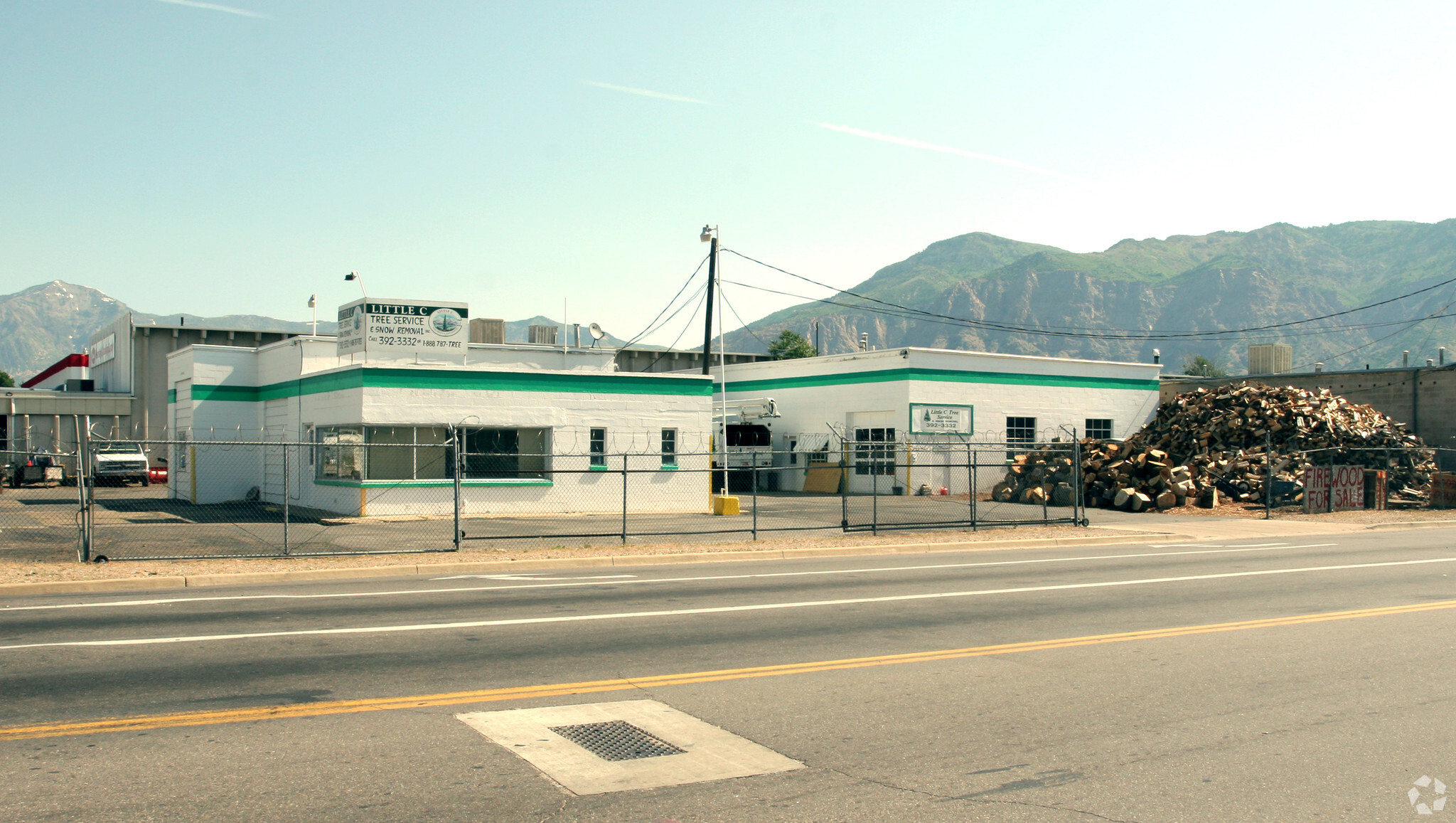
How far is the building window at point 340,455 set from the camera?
2652 cm

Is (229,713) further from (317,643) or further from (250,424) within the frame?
(250,424)

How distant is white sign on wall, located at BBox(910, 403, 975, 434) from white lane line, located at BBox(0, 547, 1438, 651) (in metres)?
21.3

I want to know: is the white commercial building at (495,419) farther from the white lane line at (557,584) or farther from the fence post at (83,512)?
the fence post at (83,512)

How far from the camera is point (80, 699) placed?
7.43m

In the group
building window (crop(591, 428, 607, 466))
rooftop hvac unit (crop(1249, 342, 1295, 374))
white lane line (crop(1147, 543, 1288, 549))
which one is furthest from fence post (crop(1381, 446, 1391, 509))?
building window (crop(591, 428, 607, 466))

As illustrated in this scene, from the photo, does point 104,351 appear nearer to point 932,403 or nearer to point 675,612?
point 932,403

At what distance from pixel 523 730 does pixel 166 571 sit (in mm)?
10775

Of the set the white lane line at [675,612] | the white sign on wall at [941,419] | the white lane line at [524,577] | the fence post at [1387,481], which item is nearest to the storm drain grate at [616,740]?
the white lane line at [675,612]

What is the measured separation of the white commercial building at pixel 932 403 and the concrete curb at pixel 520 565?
14414 mm

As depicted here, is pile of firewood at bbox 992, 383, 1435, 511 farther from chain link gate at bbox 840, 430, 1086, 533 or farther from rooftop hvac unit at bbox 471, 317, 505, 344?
rooftop hvac unit at bbox 471, 317, 505, 344

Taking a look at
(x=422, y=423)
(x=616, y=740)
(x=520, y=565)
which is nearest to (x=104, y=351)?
(x=422, y=423)

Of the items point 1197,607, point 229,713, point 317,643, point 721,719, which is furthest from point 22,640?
point 1197,607

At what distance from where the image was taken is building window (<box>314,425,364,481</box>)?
26.5 meters

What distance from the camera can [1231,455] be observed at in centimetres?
3369
